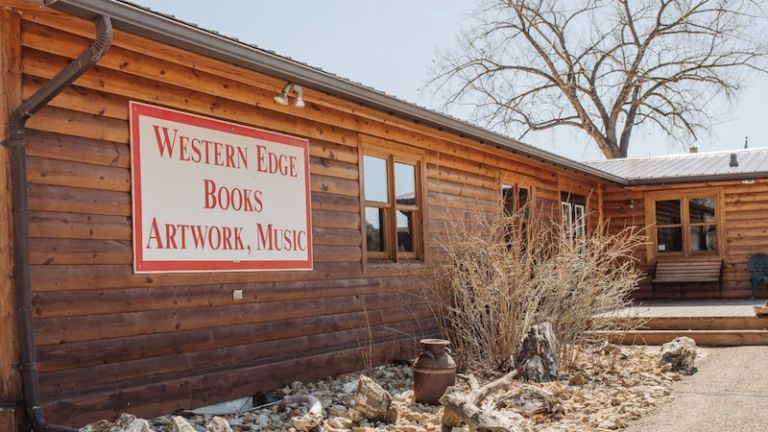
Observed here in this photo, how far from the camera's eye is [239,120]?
22.5ft

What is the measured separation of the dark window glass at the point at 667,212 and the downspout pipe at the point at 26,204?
13684 millimetres

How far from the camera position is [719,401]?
6504 millimetres

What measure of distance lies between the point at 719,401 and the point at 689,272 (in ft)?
30.9

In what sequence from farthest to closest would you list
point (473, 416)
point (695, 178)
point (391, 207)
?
point (695, 178) < point (391, 207) < point (473, 416)

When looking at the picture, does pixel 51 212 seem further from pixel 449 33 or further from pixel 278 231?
pixel 449 33

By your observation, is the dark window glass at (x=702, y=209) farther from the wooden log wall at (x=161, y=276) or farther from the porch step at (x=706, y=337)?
the wooden log wall at (x=161, y=276)

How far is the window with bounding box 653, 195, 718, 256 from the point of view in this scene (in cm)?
1584

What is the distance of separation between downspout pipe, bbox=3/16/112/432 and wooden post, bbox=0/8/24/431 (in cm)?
5

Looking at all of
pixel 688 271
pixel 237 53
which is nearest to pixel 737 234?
pixel 688 271

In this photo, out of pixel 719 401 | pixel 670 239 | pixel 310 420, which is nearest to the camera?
pixel 310 420

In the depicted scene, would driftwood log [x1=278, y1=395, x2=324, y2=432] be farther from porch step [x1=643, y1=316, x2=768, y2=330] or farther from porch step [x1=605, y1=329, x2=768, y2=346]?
porch step [x1=643, y1=316, x2=768, y2=330]

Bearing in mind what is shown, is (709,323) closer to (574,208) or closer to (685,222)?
(574,208)

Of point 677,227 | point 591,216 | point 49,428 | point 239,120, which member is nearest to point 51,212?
point 49,428

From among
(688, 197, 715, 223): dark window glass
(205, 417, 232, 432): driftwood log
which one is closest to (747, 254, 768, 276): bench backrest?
(688, 197, 715, 223): dark window glass
